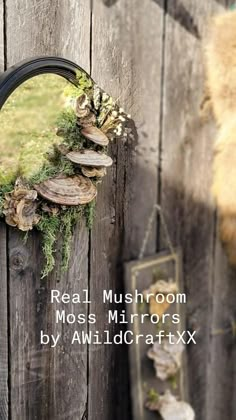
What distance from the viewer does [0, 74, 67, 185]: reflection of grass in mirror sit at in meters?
0.89

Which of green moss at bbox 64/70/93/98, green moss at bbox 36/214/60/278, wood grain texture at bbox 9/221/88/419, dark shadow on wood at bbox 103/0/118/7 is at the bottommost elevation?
wood grain texture at bbox 9/221/88/419

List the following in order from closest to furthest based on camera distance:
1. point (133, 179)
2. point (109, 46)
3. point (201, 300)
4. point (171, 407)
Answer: point (109, 46) < point (133, 179) < point (171, 407) < point (201, 300)

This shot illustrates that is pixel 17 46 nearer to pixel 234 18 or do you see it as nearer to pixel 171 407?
pixel 234 18

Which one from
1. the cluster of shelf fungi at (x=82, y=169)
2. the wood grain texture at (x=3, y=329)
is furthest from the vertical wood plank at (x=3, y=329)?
the cluster of shelf fungi at (x=82, y=169)

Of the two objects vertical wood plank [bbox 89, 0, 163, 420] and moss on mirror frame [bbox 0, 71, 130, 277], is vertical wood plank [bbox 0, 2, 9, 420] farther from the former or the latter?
A: vertical wood plank [bbox 89, 0, 163, 420]

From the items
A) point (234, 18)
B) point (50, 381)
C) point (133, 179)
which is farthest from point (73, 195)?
point (234, 18)

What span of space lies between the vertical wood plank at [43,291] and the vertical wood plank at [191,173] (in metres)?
0.25

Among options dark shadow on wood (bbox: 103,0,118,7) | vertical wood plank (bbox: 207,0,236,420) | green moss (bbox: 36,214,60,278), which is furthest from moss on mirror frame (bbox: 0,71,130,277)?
vertical wood plank (bbox: 207,0,236,420)

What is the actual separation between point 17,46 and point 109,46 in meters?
0.18

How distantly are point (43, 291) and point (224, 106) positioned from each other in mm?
500

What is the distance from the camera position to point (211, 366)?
1.41m

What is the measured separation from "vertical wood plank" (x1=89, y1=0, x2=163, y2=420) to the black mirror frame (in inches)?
3.1

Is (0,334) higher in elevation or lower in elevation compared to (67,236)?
lower

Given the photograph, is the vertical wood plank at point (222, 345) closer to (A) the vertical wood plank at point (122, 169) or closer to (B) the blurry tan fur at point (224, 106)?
(B) the blurry tan fur at point (224, 106)
